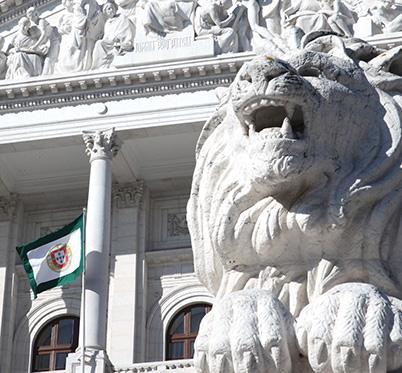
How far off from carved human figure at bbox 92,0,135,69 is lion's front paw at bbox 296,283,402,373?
22614 millimetres

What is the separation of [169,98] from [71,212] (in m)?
4.19

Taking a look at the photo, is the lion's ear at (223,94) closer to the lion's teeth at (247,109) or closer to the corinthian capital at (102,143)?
the lion's teeth at (247,109)

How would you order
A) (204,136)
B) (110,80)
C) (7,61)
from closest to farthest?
(204,136)
(110,80)
(7,61)

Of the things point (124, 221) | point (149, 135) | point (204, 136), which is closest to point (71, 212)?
point (124, 221)

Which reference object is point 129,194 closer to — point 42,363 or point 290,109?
point 42,363

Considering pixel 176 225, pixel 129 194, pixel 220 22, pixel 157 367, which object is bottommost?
pixel 157 367

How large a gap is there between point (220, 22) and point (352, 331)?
22.6 meters

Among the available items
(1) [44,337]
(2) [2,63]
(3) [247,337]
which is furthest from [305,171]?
(1) [44,337]

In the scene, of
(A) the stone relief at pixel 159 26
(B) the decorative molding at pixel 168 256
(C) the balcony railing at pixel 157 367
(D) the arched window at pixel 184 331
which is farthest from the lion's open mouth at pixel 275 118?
(B) the decorative molding at pixel 168 256

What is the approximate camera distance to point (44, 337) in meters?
27.0

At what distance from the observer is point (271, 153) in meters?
3.63

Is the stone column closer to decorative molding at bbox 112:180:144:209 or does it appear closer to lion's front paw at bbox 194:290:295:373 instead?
decorative molding at bbox 112:180:144:209

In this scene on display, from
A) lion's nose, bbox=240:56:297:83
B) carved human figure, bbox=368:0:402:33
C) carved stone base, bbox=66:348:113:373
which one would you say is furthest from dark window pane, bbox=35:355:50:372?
lion's nose, bbox=240:56:297:83

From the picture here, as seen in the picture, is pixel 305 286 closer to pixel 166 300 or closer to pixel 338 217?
pixel 338 217
